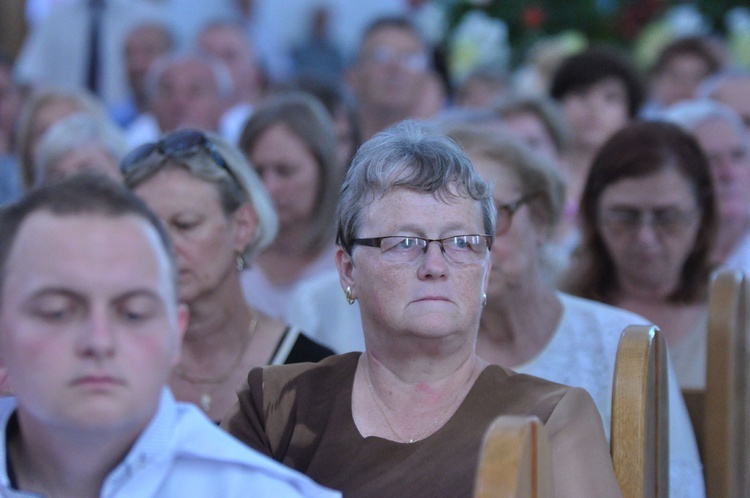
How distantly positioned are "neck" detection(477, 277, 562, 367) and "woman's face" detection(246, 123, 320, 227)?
1178 mm

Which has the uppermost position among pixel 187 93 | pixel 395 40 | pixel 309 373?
pixel 395 40

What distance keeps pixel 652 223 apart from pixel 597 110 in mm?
2217

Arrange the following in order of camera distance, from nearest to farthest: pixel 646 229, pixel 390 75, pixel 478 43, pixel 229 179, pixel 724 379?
pixel 724 379, pixel 229 179, pixel 646 229, pixel 390 75, pixel 478 43

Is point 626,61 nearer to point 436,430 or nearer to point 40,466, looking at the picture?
point 436,430

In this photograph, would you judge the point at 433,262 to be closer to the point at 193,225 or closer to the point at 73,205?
the point at 73,205

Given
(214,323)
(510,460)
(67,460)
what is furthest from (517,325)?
(67,460)

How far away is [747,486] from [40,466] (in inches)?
89.8

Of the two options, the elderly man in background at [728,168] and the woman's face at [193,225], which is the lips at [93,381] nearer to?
the woman's face at [193,225]

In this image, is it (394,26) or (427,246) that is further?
(394,26)

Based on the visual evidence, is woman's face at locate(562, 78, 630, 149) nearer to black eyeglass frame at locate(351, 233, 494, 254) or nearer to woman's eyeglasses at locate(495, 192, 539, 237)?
woman's eyeglasses at locate(495, 192, 539, 237)

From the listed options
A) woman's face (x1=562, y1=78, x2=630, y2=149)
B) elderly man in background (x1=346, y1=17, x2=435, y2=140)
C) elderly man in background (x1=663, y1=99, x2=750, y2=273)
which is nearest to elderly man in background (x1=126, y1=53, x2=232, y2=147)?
elderly man in background (x1=346, y1=17, x2=435, y2=140)

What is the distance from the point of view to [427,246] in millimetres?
2074

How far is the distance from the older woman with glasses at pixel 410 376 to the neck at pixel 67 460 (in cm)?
57

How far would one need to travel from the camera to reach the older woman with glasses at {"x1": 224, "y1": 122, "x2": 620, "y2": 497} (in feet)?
6.61
